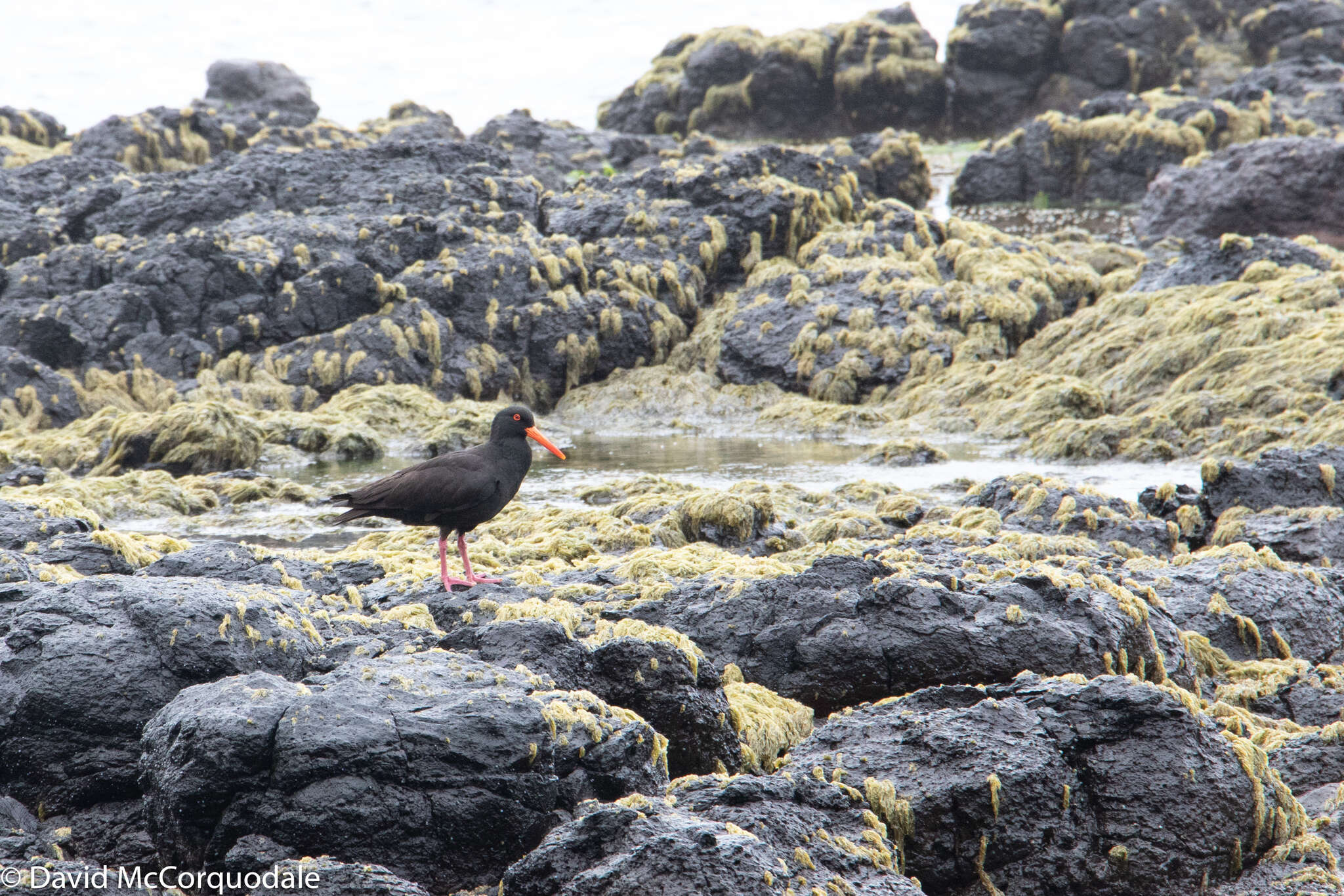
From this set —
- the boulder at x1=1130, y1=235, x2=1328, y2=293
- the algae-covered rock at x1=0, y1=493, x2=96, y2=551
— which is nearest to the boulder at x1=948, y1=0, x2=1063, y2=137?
the boulder at x1=1130, y1=235, x2=1328, y2=293

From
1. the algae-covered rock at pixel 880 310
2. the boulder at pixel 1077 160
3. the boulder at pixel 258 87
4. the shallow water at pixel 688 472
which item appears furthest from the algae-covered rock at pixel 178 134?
the boulder at pixel 1077 160

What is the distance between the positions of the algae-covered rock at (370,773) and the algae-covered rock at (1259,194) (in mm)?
19705

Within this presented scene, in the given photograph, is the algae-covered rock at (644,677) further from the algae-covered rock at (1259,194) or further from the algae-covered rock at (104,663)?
the algae-covered rock at (1259,194)

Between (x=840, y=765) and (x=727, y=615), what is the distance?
74.3 inches

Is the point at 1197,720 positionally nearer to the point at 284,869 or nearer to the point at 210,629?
the point at 284,869

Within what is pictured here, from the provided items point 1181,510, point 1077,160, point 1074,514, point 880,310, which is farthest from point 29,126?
point 1181,510

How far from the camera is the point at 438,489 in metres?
6.27

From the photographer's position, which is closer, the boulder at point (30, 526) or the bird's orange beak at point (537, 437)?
the boulder at point (30, 526)

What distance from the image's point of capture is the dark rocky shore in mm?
3748

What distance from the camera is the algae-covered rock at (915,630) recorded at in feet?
17.3

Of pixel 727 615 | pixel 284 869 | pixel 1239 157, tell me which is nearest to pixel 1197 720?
pixel 727 615

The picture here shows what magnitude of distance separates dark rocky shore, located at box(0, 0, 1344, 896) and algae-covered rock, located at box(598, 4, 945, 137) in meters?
4.14

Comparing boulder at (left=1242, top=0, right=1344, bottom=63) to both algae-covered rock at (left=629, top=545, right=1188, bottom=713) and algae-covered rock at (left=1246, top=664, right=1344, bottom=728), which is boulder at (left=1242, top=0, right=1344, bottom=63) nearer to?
algae-covered rock at (left=1246, top=664, right=1344, bottom=728)

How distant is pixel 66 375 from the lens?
15.0 meters
